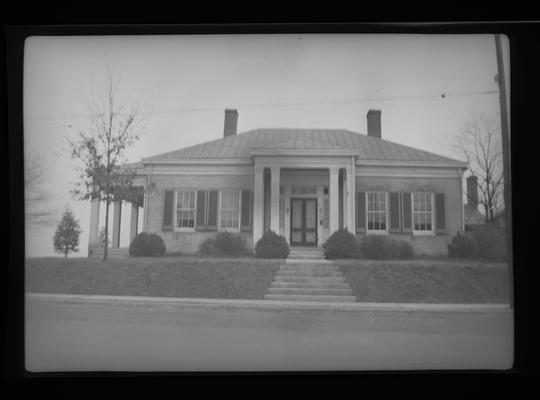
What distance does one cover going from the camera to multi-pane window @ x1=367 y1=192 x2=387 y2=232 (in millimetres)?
5805

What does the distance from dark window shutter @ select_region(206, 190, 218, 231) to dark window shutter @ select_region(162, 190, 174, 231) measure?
47 centimetres

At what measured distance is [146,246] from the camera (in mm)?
5719

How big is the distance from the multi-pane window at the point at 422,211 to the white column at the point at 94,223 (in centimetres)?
366

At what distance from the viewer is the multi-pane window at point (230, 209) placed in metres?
5.79

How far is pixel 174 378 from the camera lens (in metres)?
4.54

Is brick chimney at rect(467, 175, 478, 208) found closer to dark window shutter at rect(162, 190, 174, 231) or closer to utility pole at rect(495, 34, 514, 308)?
utility pole at rect(495, 34, 514, 308)

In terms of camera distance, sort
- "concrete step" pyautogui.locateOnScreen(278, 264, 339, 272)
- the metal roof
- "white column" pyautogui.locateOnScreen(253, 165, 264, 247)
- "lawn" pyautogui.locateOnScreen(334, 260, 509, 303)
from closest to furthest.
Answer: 1. "lawn" pyautogui.locateOnScreen(334, 260, 509, 303)
2. the metal roof
3. "concrete step" pyautogui.locateOnScreen(278, 264, 339, 272)
4. "white column" pyautogui.locateOnScreen(253, 165, 264, 247)

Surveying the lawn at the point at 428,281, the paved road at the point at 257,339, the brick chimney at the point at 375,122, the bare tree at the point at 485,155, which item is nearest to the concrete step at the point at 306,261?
the lawn at the point at 428,281

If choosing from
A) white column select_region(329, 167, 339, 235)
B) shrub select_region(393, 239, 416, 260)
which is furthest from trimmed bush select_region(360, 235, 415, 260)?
white column select_region(329, 167, 339, 235)

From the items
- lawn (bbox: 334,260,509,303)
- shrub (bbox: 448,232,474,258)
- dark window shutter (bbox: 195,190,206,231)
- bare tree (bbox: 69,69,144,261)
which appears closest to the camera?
lawn (bbox: 334,260,509,303)

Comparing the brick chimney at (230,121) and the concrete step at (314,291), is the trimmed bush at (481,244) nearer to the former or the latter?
the concrete step at (314,291)

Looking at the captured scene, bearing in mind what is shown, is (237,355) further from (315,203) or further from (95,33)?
(95,33)

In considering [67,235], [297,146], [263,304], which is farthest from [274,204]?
[67,235]

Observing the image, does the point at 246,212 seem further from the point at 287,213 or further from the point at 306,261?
the point at 306,261
